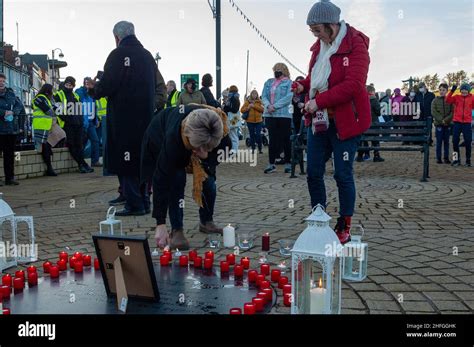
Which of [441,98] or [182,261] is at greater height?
[441,98]

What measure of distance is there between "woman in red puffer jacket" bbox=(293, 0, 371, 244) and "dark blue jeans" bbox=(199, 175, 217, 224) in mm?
Result: 1194

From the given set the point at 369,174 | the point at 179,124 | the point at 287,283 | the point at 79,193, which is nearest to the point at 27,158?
the point at 79,193

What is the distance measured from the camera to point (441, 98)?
46.4ft

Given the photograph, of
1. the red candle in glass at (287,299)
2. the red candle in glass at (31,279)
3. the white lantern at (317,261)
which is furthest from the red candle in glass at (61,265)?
the white lantern at (317,261)

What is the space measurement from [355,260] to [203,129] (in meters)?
1.52

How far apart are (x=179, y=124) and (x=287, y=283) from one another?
157 cm

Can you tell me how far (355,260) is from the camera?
162 inches

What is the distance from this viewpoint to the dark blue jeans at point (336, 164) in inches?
190

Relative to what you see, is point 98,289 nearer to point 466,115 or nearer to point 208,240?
point 208,240

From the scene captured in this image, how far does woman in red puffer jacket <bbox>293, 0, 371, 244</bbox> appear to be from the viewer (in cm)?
471

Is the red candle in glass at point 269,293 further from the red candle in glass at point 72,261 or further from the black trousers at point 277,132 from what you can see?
the black trousers at point 277,132

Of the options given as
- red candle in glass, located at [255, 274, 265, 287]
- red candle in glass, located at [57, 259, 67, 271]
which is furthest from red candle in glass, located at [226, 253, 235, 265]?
red candle in glass, located at [57, 259, 67, 271]

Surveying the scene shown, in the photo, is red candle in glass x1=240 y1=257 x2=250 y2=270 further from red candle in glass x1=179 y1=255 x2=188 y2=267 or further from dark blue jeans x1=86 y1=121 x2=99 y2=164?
dark blue jeans x1=86 y1=121 x2=99 y2=164

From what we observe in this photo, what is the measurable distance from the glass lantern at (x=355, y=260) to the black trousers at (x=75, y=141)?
932 centimetres
